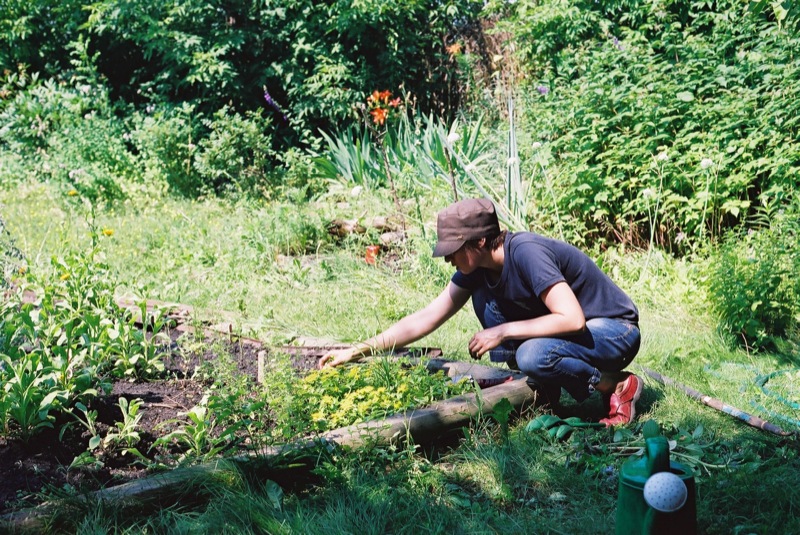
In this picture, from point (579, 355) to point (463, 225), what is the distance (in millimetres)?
796

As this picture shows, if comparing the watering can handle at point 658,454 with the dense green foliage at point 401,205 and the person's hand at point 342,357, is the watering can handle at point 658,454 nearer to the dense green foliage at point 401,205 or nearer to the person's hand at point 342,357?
the dense green foliage at point 401,205

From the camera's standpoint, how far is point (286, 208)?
6.91m

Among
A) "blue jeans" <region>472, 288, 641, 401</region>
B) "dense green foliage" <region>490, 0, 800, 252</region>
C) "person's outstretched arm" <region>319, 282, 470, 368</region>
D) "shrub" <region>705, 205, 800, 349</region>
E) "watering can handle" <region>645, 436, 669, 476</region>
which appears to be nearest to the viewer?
"watering can handle" <region>645, 436, 669, 476</region>

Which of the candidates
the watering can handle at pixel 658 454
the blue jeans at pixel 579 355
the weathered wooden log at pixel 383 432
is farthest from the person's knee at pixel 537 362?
the watering can handle at pixel 658 454

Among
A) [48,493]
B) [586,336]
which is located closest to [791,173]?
[586,336]

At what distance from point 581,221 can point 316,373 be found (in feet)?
11.4

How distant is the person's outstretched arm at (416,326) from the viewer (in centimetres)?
357

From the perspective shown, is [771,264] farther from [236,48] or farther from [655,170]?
[236,48]

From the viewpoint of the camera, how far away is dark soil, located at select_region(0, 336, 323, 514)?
8.53 feet

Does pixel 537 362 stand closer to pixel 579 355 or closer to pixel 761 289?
pixel 579 355

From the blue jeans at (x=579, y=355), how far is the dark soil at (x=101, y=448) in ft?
3.67

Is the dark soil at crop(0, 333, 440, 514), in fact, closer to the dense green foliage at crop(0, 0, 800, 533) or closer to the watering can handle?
the dense green foliage at crop(0, 0, 800, 533)

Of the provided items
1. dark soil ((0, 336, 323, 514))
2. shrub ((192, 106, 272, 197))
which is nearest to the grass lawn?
dark soil ((0, 336, 323, 514))

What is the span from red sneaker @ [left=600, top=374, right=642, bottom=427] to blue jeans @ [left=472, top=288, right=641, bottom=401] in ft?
0.31
